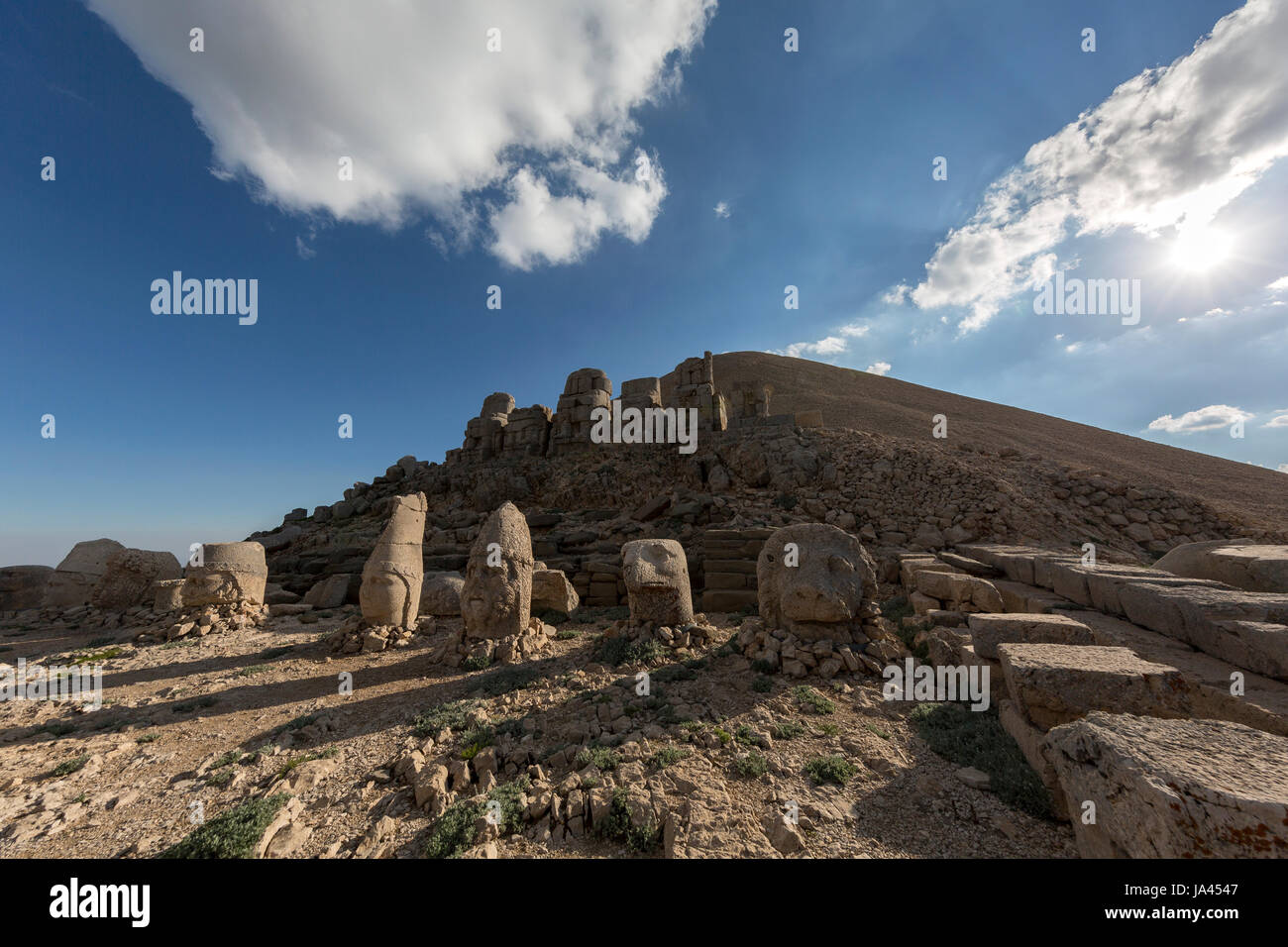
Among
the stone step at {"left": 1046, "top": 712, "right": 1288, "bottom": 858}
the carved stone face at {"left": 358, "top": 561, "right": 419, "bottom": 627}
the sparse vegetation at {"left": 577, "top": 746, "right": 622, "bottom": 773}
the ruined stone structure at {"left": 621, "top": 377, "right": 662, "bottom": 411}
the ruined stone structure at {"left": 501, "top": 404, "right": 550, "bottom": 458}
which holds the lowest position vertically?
the sparse vegetation at {"left": 577, "top": 746, "right": 622, "bottom": 773}

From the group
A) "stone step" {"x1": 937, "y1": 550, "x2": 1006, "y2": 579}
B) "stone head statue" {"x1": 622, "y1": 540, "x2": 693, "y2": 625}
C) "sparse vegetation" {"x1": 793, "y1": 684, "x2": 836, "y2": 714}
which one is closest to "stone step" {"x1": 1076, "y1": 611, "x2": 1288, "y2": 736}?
"sparse vegetation" {"x1": 793, "y1": 684, "x2": 836, "y2": 714}

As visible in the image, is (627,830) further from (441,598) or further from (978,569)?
(978,569)

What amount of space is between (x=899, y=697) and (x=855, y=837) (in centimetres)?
282

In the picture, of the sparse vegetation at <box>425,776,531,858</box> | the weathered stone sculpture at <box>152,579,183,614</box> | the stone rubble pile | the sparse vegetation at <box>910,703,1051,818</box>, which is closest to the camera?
the stone rubble pile

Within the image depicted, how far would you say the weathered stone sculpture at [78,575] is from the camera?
11773mm

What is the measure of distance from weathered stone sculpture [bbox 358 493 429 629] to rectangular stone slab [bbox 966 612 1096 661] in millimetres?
8760

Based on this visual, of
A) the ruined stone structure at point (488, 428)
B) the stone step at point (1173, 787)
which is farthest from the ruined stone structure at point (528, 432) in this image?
the stone step at point (1173, 787)

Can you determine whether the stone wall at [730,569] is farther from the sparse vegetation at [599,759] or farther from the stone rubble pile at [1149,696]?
the sparse vegetation at [599,759]

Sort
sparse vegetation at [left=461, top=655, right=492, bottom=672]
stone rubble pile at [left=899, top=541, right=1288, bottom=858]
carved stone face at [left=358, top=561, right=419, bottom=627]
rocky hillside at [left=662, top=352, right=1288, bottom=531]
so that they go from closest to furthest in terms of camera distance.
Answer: stone rubble pile at [left=899, top=541, right=1288, bottom=858]
sparse vegetation at [left=461, top=655, right=492, bottom=672]
carved stone face at [left=358, top=561, right=419, bottom=627]
rocky hillside at [left=662, top=352, right=1288, bottom=531]

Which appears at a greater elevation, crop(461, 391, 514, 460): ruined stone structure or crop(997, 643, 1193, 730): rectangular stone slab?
crop(461, 391, 514, 460): ruined stone structure

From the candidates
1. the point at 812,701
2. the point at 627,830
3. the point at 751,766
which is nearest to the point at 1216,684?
the point at 812,701

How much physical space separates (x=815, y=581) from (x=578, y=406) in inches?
810

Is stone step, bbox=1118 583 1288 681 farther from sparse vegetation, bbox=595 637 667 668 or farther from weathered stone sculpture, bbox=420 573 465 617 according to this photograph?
weathered stone sculpture, bbox=420 573 465 617

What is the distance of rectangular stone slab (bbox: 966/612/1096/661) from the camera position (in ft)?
15.4
